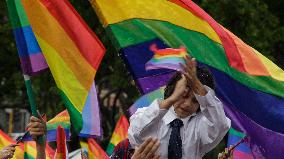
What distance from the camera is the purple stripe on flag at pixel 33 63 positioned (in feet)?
18.9

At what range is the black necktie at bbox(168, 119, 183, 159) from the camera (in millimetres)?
4996

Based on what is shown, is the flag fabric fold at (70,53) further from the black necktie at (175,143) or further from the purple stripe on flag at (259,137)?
the purple stripe on flag at (259,137)

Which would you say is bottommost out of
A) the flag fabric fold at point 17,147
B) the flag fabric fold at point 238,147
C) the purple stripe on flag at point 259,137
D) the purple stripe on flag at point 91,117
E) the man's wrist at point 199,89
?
the flag fabric fold at point 17,147

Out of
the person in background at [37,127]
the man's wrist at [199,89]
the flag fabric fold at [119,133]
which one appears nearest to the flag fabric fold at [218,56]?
the person in background at [37,127]

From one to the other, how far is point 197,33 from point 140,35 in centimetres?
42

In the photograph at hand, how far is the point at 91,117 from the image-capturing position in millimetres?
6008

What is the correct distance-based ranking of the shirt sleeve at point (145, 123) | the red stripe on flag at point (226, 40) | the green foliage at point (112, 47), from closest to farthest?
the shirt sleeve at point (145, 123) < the red stripe on flag at point (226, 40) < the green foliage at point (112, 47)

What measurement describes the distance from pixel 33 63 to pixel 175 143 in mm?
1298

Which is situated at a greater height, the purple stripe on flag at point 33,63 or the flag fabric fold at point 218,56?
the purple stripe on flag at point 33,63

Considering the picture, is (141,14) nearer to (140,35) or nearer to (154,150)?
(140,35)

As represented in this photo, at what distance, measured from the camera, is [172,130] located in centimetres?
506

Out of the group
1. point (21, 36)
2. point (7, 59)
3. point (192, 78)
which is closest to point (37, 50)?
point (21, 36)

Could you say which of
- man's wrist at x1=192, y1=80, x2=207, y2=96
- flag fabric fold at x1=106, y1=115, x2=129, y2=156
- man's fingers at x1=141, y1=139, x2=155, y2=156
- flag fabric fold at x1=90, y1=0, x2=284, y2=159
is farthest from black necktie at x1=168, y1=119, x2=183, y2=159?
flag fabric fold at x1=106, y1=115, x2=129, y2=156

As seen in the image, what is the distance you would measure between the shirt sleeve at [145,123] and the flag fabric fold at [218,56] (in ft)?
4.87
